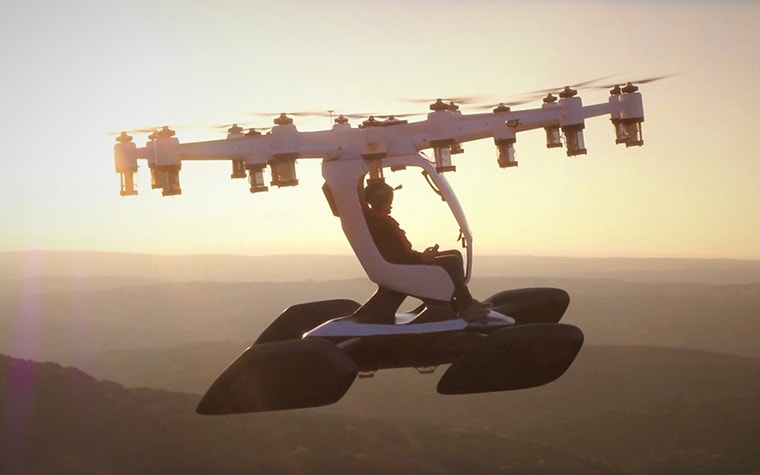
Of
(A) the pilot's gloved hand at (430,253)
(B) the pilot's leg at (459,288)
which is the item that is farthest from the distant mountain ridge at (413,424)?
(B) the pilot's leg at (459,288)

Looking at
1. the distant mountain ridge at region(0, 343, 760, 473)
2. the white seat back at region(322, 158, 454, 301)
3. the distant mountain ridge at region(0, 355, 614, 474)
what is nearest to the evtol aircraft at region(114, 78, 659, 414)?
the white seat back at region(322, 158, 454, 301)

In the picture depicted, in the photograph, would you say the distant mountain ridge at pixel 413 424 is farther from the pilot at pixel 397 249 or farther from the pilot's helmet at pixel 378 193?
the pilot's helmet at pixel 378 193

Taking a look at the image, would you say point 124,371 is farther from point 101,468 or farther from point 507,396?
point 507,396

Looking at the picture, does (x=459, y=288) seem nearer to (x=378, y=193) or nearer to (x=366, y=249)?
(x=366, y=249)

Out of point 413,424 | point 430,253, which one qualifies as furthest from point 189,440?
point 430,253

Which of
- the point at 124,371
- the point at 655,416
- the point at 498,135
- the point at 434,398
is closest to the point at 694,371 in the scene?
the point at 655,416

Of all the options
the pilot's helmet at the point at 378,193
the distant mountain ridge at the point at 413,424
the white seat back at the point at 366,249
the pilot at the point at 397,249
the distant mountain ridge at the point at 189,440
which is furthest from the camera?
the distant mountain ridge at the point at 413,424
